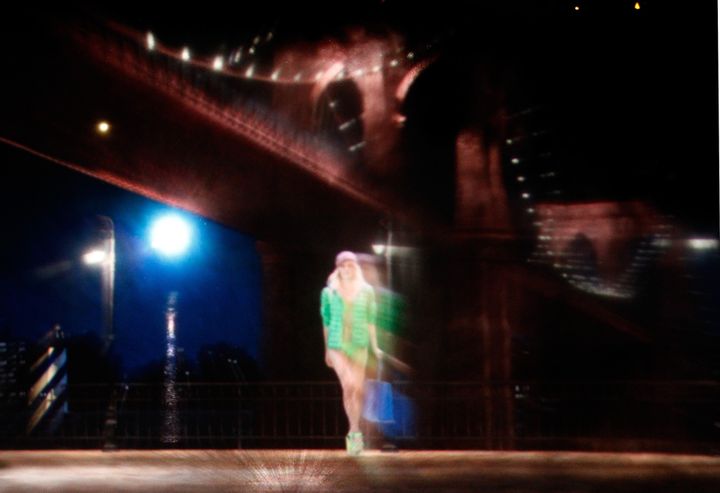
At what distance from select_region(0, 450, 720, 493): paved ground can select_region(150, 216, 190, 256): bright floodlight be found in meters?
4.22

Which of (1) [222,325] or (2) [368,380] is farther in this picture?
(1) [222,325]

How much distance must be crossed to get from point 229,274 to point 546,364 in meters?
6.54

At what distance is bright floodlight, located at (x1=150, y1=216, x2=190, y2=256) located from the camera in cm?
1633

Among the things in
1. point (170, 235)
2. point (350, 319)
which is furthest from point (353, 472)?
point (170, 235)

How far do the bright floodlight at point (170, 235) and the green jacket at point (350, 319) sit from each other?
4.61m

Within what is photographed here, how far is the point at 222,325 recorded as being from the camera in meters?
18.6

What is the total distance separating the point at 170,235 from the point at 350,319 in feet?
16.5

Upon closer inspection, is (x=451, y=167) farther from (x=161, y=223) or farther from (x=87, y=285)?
(x=87, y=285)

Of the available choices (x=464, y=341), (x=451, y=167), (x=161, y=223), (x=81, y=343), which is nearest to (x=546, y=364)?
(x=464, y=341)

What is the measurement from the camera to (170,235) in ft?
53.8

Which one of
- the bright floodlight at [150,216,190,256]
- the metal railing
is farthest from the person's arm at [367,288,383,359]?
the bright floodlight at [150,216,190,256]

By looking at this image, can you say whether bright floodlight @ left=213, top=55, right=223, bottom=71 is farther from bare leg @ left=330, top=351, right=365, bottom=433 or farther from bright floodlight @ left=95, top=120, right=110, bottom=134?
bare leg @ left=330, top=351, right=365, bottom=433

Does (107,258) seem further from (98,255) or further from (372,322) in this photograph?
(372,322)

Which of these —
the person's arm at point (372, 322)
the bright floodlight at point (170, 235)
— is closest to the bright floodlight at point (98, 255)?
the bright floodlight at point (170, 235)
